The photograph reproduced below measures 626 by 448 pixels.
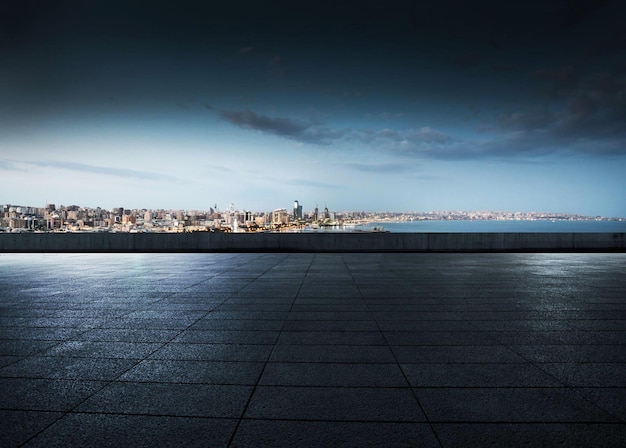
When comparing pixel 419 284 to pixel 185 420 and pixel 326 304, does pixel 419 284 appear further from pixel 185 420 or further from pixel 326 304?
pixel 185 420

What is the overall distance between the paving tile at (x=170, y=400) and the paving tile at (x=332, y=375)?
0.48m

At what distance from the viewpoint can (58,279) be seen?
1291cm

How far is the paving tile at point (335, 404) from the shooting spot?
375 centimetres

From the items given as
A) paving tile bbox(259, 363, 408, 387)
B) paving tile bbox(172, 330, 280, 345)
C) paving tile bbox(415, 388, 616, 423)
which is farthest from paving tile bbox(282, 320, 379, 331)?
paving tile bbox(415, 388, 616, 423)

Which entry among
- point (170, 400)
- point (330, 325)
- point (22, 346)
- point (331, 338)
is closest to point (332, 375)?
point (331, 338)

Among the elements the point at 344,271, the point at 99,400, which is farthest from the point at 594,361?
the point at 344,271

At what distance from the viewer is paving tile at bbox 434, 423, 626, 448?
330 cm

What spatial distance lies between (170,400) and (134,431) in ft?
2.00

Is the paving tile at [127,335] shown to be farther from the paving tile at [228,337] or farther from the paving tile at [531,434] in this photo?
the paving tile at [531,434]

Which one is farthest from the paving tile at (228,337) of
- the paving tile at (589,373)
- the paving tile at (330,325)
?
the paving tile at (589,373)

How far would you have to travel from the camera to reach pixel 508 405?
13.0ft

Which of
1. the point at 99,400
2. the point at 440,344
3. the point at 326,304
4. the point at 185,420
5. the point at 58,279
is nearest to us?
the point at 185,420

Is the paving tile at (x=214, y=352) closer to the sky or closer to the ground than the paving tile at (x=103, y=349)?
closer to the ground

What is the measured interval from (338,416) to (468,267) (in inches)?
539
